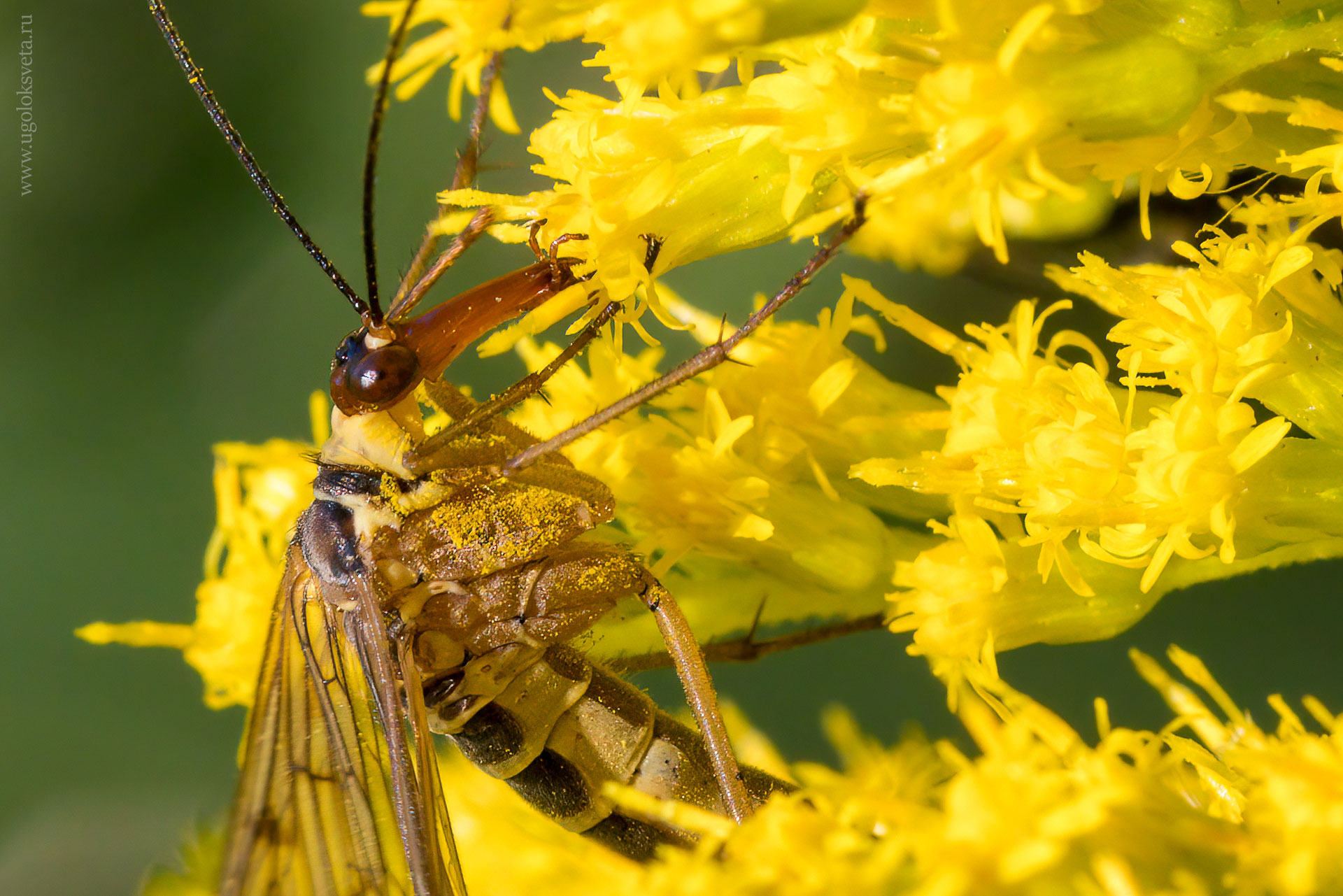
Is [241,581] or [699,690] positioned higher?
[241,581]

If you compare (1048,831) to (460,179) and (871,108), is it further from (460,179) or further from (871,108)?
(460,179)

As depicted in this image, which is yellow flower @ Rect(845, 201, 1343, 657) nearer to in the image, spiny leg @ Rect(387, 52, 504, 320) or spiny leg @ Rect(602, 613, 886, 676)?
spiny leg @ Rect(602, 613, 886, 676)

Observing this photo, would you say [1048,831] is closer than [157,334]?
Yes

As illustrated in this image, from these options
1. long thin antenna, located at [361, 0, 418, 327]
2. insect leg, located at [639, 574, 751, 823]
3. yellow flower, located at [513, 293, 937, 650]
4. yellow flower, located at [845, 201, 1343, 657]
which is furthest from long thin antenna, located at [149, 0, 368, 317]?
yellow flower, located at [845, 201, 1343, 657]

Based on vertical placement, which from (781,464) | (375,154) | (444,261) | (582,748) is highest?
(375,154)

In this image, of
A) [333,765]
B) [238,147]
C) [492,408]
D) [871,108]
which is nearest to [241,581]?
[333,765]

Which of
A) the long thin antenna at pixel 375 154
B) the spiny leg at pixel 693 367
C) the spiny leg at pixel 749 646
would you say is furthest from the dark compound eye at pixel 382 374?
the spiny leg at pixel 749 646
